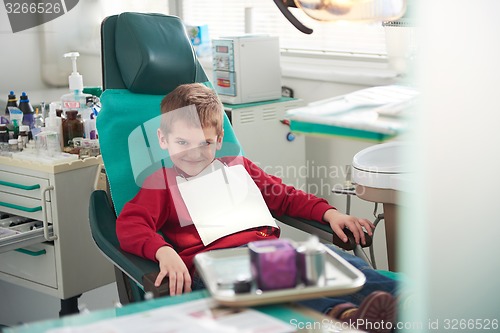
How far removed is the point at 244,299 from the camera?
1.07 meters

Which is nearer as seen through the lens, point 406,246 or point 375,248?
point 406,246

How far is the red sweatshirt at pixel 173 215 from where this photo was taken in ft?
5.39

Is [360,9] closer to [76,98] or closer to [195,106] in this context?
[195,106]

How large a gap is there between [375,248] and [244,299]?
94 cm

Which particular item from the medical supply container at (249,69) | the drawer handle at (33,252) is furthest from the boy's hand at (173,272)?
the medical supply container at (249,69)

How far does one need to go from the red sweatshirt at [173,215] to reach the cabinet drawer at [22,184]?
0.54 metres

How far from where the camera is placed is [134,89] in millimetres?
2016

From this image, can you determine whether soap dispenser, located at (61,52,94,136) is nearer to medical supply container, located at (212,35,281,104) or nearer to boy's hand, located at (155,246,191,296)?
medical supply container, located at (212,35,281,104)

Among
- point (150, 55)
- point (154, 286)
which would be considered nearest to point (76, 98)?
point (150, 55)

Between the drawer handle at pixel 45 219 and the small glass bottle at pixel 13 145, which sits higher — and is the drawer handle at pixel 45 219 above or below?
below

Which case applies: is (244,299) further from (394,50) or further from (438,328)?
(394,50)

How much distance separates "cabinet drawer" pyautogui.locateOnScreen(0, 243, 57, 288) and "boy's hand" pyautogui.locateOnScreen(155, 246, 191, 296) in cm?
86

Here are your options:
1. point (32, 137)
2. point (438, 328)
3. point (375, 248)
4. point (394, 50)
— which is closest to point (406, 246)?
point (438, 328)

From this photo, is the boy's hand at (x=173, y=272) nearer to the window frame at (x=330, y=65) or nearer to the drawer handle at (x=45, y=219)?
the window frame at (x=330, y=65)
